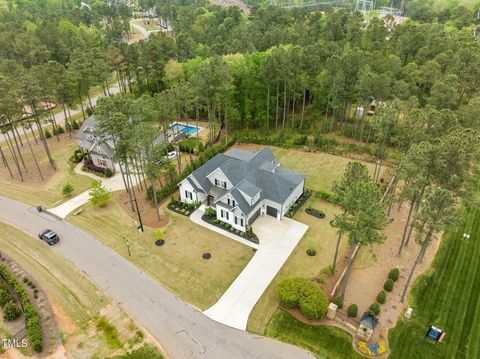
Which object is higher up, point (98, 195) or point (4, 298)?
point (98, 195)

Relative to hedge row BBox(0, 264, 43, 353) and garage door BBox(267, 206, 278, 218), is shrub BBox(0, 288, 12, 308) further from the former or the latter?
garage door BBox(267, 206, 278, 218)

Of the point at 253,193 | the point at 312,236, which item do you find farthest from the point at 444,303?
the point at 253,193

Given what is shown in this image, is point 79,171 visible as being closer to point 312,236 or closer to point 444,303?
point 312,236

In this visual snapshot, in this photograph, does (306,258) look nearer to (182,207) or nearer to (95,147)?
(182,207)

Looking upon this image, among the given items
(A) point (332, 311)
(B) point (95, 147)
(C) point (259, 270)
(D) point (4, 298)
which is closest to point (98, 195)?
(B) point (95, 147)

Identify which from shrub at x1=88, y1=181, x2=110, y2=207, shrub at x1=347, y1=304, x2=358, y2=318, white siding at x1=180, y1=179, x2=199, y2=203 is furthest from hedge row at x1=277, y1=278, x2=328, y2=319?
shrub at x1=88, y1=181, x2=110, y2=207
